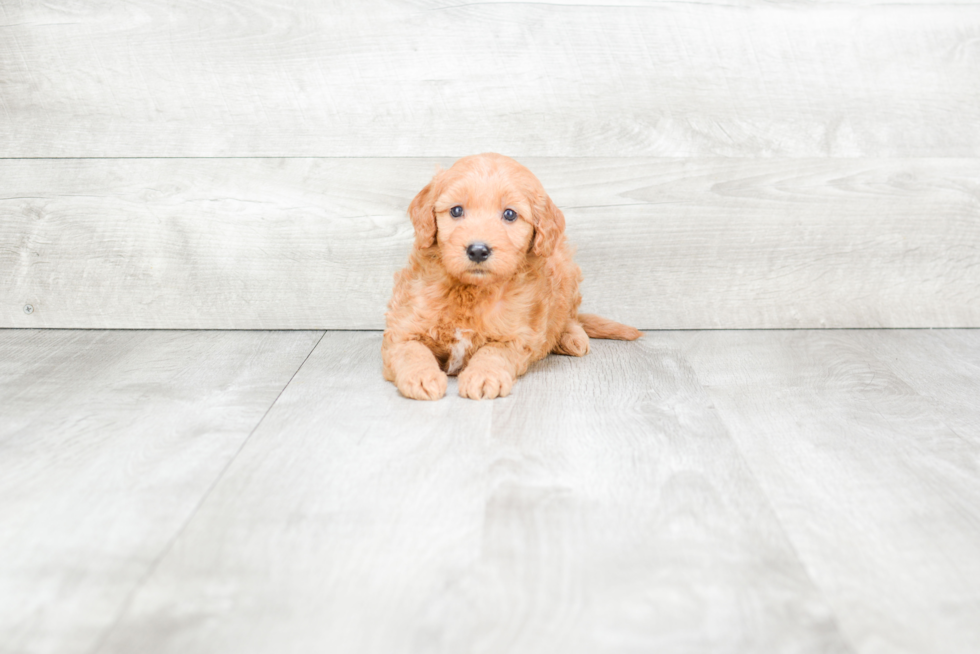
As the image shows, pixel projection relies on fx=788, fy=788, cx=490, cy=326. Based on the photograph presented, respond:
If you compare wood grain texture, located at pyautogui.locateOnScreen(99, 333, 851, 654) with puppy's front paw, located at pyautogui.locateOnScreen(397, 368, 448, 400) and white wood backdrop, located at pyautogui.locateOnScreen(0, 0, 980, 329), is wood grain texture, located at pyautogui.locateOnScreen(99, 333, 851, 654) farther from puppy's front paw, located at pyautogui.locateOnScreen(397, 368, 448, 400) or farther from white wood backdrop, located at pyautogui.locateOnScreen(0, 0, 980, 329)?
white wood backdrop, located at pyautogui.locateOnScreen(0, 0, 980, 329)

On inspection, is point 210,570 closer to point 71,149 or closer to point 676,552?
point 676,552

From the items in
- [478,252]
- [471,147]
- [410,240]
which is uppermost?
[471,147]

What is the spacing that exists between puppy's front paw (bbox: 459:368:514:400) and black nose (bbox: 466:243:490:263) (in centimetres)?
28

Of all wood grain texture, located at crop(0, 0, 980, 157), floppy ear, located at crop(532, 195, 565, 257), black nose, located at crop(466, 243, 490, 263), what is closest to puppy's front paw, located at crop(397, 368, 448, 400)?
black nose, located at crop(466, 243, 490, 263)

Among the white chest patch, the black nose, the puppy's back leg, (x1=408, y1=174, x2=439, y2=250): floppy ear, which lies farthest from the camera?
the puppy's back leg

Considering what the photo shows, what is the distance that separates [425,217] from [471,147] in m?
0.61

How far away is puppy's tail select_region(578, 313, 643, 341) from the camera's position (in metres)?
2.48

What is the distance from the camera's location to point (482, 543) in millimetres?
1282

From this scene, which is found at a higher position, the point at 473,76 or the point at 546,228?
the point at 473,76

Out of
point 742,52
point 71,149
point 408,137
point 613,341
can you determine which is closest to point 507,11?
point 408,137

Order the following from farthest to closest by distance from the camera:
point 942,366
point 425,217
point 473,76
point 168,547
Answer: point 473,76, point 942,366, point 425,217, point 168,547

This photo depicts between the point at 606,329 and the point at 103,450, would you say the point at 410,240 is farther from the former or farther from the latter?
the point at 103,450

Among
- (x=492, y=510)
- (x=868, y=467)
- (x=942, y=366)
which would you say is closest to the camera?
(x=492, y=510)

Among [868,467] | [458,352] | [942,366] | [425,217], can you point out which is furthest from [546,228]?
[942,366]
